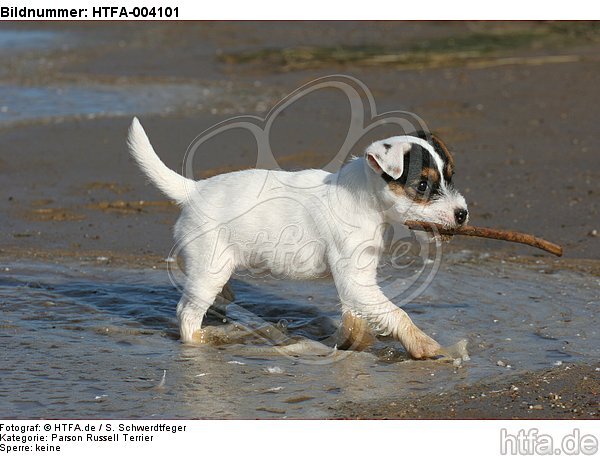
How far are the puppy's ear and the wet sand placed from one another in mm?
1284

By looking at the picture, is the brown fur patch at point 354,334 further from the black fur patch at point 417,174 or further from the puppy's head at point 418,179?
the black fur patch at point 417,174

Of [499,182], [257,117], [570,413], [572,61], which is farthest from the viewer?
[572,61]

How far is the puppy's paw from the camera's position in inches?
238

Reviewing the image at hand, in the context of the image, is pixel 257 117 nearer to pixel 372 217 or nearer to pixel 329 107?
pixel 329 107

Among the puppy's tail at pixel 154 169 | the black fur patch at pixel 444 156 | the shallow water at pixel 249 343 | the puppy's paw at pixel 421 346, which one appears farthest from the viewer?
the puppy's tail at pixel 154 169

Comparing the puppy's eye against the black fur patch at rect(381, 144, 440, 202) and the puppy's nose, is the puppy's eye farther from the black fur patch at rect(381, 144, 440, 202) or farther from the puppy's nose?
the puppy's nose

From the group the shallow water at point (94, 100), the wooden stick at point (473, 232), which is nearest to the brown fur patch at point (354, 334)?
the wooden stick at point (473, 232)

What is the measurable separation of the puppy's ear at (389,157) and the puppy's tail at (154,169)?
122 centimetres

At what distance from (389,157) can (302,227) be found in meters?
0.73

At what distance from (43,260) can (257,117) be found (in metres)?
5.07

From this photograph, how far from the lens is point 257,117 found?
41.8 feet

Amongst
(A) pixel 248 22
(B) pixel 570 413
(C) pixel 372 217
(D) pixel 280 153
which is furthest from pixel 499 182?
(A) pixel 248 22

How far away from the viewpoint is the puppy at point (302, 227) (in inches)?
238

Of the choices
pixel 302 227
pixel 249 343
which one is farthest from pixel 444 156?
pixel 249 343
